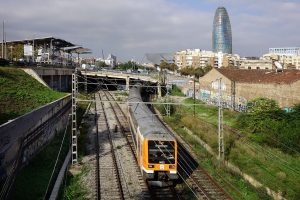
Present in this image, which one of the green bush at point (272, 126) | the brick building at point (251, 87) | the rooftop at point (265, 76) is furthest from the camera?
the rooftop at point (265, 76)

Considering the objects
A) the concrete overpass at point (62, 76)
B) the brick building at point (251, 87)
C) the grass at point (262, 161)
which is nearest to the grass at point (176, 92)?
the concrete overpass at point (62, 76)

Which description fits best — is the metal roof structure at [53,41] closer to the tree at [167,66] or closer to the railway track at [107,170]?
the railway track at [107,170]

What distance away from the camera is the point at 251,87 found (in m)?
42.8

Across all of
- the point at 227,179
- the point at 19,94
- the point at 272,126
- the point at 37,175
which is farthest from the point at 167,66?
the point at 37,175

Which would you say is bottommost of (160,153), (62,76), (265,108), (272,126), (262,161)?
(262,161)

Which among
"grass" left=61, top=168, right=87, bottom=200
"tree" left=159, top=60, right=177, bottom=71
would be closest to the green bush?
"grass" left=61, top=168, right=87, bottom=200

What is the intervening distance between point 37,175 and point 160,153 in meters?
6.06

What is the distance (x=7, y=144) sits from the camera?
16312 millimetres

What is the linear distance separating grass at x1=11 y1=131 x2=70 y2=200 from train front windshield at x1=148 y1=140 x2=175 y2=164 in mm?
4928

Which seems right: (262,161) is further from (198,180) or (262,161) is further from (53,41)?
(53,41)

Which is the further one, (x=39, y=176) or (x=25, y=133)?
(x=25, y=133)

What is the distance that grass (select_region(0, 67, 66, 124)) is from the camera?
93.5 ft

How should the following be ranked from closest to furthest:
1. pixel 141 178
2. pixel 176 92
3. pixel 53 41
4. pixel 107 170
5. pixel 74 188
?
1. pixel 74 188
2. pixel 141 178
3. pixel 107 170
4. pixel 53 41
5. pixel 176 92

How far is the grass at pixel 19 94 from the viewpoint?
93.5 ft
